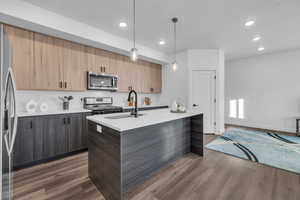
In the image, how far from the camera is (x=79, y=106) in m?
3.37

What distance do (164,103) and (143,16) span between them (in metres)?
3.23

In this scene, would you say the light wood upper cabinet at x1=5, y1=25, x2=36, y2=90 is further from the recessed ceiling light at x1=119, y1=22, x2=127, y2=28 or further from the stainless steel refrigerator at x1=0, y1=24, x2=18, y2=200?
the recessed ceiling light at x1=119, y1=22, x2=127, y2=28

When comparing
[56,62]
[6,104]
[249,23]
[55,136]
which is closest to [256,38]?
[249,23]

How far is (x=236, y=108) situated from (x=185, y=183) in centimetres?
500

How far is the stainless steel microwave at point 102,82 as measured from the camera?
128 inches

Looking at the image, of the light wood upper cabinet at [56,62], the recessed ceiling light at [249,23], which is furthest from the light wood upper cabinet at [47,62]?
the recessed ceiling light at [249,23]

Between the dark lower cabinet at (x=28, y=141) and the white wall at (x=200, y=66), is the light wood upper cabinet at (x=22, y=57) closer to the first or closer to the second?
the dark lower cabinet at (x=28, y=141)

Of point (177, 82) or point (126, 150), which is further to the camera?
point (177, 82)

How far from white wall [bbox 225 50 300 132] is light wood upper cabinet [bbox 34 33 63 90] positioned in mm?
6304

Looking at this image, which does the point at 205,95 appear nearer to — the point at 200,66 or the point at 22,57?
the point at 200,66

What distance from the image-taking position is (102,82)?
3.51 meters

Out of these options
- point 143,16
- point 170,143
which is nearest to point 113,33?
point 143,16

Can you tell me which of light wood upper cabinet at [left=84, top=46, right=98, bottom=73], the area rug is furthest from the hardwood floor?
light wood upper cabinet at [left=84, top=46, right=98, bottom=73]

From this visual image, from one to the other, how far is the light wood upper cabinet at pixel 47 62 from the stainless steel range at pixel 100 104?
0.74 meters
